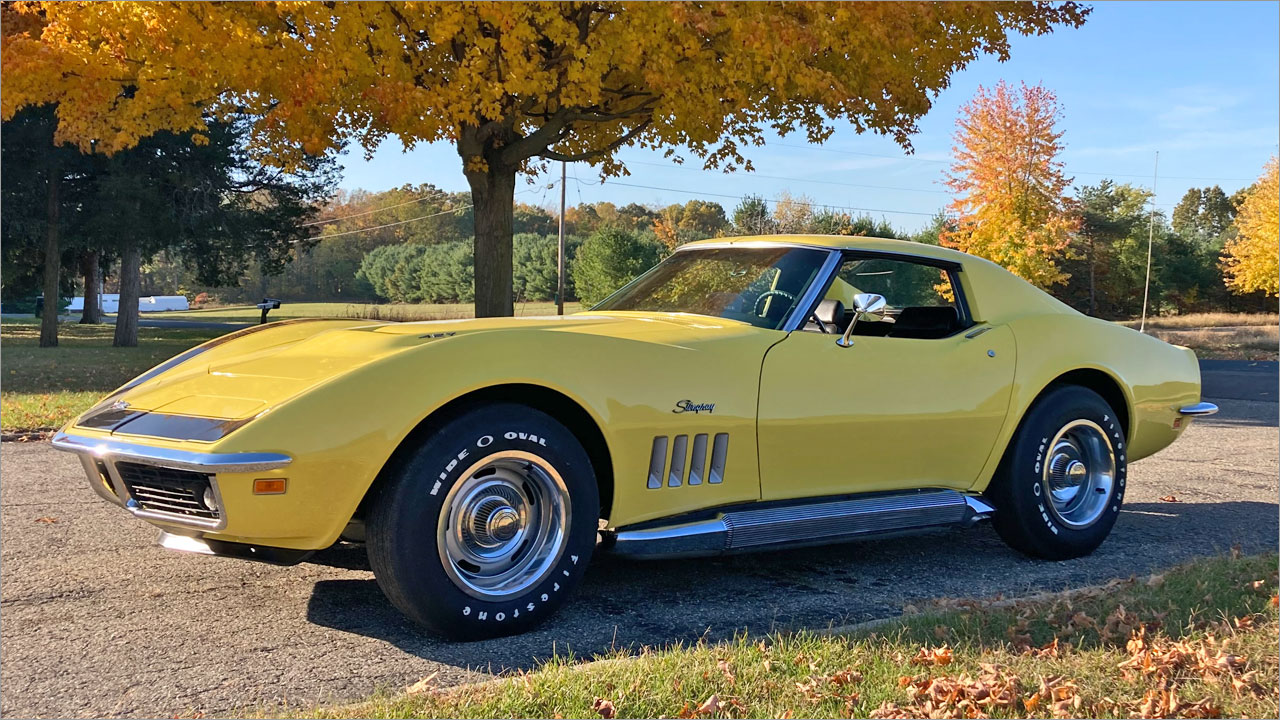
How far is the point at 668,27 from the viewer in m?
10.3

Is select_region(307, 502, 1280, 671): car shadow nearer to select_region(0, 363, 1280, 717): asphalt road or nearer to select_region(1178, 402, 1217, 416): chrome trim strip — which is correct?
select_region(0, 363, 1280, 717): asphalt road

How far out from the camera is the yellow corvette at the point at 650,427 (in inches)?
133

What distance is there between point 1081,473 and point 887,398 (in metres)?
1.47

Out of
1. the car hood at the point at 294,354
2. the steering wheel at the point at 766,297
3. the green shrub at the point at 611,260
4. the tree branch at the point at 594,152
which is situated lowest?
the car hood at the point at 294,354

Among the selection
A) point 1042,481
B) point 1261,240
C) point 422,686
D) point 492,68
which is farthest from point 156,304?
point 422,686

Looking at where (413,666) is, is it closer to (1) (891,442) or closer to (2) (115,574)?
(2) (115,574)

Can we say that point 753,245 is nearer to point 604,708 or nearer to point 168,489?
point 604,708

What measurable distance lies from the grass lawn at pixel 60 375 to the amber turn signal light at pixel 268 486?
23.5 ft

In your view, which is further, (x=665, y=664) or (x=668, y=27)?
(x=668, y=27)

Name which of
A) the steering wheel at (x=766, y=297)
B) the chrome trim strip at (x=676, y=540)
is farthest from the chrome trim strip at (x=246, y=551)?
the steering wheel at (x=766, y=297)

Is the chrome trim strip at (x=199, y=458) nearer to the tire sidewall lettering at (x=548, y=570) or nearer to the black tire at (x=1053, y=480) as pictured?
the tire sidewall lettering at (x=548, y=570)

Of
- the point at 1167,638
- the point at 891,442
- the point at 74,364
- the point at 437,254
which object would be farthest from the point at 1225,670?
the point at 437,254

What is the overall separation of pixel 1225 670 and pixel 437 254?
69585 millimetres

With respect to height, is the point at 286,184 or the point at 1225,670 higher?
the point at 286,184
